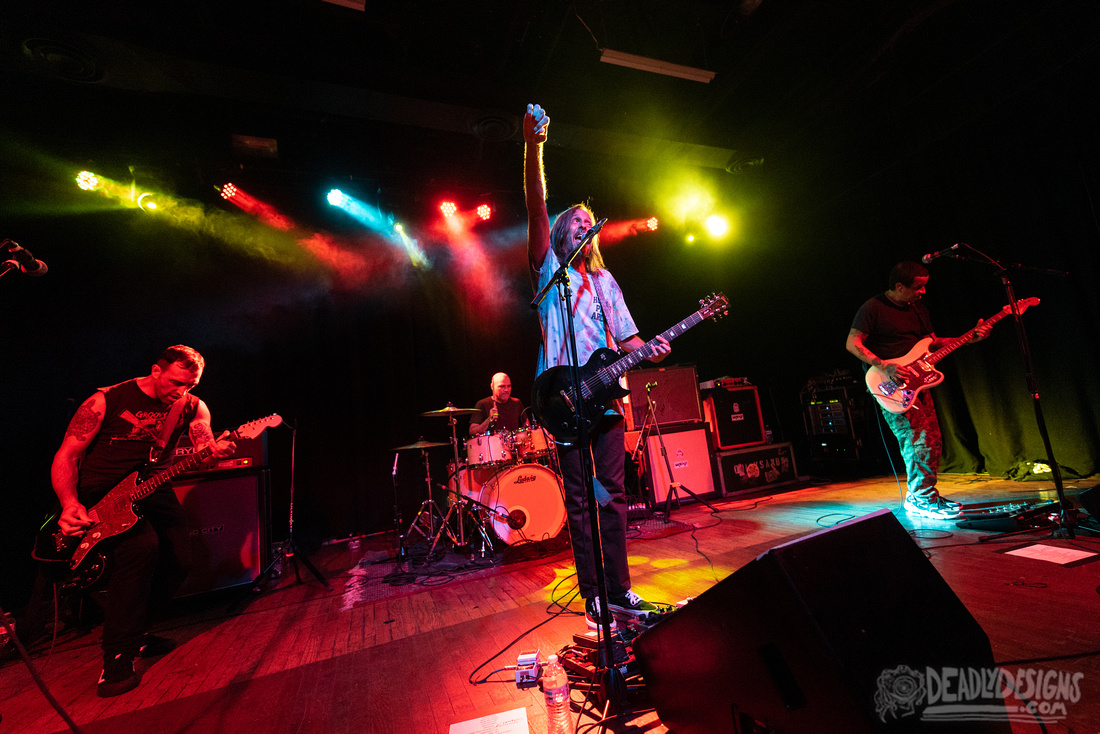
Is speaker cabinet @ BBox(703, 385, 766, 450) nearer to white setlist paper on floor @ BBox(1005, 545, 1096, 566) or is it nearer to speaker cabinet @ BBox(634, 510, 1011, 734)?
white setlist paper on floor @ BBox(1005, 545, 1096, 566)

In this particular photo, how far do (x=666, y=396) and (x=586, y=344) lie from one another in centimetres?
462

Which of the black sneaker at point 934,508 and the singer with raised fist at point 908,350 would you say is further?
the singer with raised fist at point 908,350

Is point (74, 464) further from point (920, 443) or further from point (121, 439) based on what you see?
point (920, 443)

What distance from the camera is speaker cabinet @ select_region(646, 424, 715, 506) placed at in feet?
20.8

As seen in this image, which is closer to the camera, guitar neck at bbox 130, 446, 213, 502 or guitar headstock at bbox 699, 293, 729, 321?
guitar headstock at bbox 699, 293, 729, 321

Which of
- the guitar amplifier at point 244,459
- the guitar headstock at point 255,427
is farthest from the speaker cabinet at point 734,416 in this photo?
the guitar amplifier at point 244,459

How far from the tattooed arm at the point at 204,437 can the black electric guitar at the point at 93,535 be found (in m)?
0.47

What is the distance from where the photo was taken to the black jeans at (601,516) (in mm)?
2342

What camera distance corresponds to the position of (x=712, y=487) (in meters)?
6.71

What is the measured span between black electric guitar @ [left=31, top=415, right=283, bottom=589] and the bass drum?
2.78 meters

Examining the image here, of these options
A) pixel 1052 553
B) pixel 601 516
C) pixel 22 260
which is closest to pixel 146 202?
pixel 22 260

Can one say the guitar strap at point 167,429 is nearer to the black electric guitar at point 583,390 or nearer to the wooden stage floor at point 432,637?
the wooden stage floor at point 432,637

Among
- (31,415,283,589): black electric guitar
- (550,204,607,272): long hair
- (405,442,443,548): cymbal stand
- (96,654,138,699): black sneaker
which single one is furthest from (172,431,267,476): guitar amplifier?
(550,204,607,272): long hair

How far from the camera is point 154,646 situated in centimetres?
312
